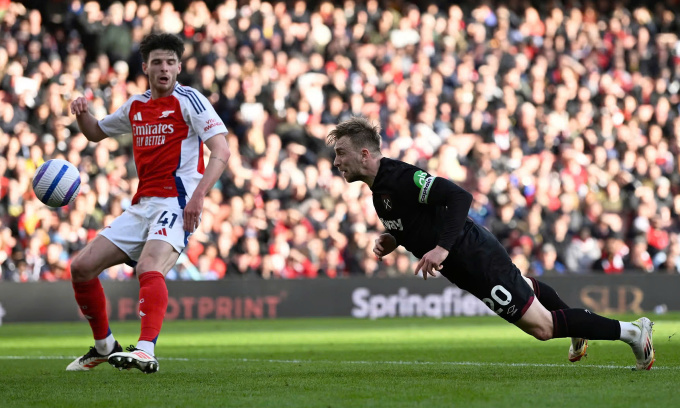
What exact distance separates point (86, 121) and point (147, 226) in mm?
1111

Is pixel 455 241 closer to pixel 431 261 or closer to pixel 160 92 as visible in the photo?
pixel 431 261

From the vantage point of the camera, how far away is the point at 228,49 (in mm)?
20547

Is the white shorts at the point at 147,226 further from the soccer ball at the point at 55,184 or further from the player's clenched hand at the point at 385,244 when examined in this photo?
the player's clenched hand at the point at 385,244

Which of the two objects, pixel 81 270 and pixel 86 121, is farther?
pixel 86 121

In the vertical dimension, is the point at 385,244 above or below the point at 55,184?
below

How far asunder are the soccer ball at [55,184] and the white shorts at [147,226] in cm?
52

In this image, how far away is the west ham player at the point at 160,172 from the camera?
7.59m

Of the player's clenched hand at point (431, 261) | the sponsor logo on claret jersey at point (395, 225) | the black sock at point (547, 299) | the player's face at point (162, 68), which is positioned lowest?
the black sock at point (547, 299)

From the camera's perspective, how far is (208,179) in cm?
745

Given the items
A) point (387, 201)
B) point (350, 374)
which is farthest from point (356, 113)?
point (387, 201)

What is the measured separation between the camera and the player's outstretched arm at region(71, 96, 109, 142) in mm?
8086

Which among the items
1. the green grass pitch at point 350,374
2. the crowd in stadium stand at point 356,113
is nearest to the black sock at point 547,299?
the green grass pitch at point 350,374

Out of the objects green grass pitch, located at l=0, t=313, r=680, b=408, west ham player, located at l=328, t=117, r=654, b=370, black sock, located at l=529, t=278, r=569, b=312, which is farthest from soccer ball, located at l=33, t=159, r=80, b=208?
black sock, located at l=529, t=278, r=569, b=312

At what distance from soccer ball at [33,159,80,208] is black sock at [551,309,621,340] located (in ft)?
12.2
